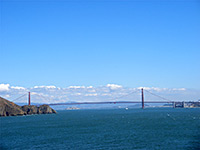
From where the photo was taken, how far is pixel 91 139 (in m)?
44.1

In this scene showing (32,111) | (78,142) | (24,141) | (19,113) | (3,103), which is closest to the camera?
(78,142)

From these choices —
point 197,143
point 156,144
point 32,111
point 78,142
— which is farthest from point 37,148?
point 32,111

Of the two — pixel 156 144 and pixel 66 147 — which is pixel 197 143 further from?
pixel 66 147

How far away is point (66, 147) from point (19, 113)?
10927 centimetres

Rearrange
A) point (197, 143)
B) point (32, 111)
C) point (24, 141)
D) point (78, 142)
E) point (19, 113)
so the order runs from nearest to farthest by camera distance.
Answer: point (197, 143) < point (78, 142) < point (24, 141) < point (19, 113) < point (32, 111)

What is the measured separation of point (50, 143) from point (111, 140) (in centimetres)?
904

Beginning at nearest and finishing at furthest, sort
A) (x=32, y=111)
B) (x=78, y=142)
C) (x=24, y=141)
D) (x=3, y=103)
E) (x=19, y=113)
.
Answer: (x=78, y=142) → (x=24, y=141) → (x=3, y=103) → (x=19, y=113) → (x=32, y=111)

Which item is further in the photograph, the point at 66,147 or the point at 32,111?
the point at 32,111

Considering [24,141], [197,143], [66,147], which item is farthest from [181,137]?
[24,141]

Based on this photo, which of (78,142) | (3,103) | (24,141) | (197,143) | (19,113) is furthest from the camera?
(19,113)

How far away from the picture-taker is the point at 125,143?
39.6 meters

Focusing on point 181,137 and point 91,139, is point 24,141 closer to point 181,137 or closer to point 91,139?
point 91,139

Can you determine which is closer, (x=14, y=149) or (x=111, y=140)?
(x=14, y=149)

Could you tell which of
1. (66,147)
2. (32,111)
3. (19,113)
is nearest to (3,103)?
(19,113)
